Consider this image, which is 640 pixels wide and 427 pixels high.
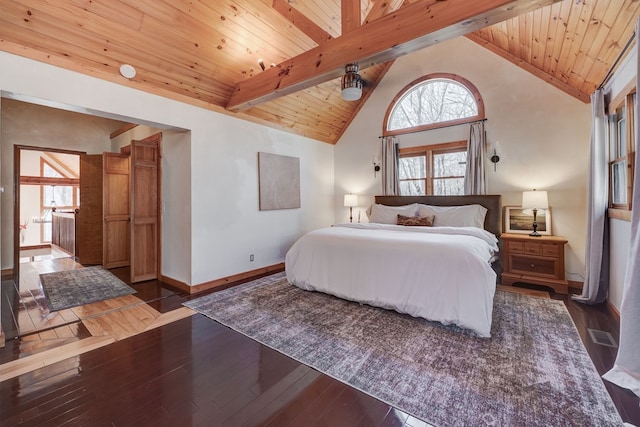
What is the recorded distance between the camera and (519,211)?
402 cm

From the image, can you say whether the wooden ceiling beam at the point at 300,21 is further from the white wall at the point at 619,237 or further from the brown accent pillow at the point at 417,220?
the white wall at the point at 619,237

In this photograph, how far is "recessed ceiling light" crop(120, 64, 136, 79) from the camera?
2867 millimetres

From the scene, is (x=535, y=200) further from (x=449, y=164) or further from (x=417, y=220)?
(x=417, y=220)

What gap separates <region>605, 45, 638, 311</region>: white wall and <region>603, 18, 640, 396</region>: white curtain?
2.53ft

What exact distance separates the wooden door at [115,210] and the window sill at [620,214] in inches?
261

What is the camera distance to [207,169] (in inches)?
146

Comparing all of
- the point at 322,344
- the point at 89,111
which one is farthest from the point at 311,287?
the point at 89,111

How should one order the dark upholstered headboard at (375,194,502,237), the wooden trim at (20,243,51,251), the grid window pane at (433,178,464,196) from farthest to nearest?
the wooden trim at (20,243,51,251) < the grid window pane at (433,178,464,196) < the dark upholstered headboard at (375,194,502,237)

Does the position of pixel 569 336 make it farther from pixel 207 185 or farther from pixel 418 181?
pixel 207 185

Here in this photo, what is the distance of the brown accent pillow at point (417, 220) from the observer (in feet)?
13.4

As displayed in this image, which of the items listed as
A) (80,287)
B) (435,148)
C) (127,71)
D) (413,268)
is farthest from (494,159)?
(80,287)

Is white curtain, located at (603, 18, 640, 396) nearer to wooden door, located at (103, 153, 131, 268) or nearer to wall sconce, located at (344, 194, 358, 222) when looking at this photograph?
wall sconce, located at (344, 194, 358, 222)

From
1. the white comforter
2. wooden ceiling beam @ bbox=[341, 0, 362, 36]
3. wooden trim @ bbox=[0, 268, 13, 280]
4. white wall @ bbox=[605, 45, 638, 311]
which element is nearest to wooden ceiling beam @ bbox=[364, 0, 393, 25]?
wooden ceiling beam @ bbox=[341, 0, 362, 36]

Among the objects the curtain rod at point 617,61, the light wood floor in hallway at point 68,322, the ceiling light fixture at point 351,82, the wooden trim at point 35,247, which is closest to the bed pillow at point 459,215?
the curtain rod at point 617,61
